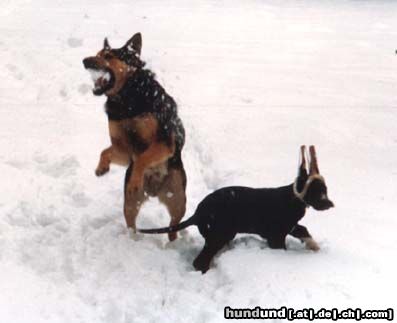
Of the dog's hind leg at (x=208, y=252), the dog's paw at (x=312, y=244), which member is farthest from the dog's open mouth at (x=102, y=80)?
the dog's paw at (x=312, y=244)

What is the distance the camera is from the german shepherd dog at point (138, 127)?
4.86 meters

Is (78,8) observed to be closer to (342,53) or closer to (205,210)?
(342,53)

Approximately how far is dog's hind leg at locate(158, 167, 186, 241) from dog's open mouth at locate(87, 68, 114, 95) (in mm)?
982

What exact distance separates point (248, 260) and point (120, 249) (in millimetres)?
1167

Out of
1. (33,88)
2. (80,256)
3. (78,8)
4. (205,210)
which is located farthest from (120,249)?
(78,8)

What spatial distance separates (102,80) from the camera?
4844 mm

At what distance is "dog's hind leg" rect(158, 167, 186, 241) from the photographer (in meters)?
5.39

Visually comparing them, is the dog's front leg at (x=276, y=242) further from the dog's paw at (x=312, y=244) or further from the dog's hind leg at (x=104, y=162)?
the dog's hind leg at (x=104, y=162)

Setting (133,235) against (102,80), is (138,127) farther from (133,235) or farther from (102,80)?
(133,235)

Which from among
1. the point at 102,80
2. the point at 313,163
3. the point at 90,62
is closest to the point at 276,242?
the point at 313,163

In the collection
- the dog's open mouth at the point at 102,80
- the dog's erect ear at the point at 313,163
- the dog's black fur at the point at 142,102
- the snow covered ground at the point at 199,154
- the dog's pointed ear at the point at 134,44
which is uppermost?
the dog's pointed ear at the point at 134,44

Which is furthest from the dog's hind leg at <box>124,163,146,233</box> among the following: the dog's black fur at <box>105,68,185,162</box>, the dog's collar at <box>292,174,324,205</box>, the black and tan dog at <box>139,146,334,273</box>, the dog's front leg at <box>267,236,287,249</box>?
the dog's collar at <box>292,174,324,205</box>

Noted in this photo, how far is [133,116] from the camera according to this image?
195 inches

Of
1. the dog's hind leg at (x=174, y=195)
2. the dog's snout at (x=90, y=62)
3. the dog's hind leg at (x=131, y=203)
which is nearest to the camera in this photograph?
the dog's snout at (x=90, y=62)
